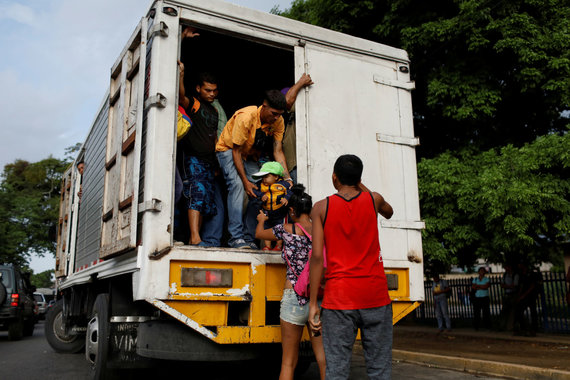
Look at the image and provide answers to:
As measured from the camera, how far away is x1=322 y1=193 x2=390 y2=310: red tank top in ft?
9.52

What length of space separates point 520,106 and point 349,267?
10.6m

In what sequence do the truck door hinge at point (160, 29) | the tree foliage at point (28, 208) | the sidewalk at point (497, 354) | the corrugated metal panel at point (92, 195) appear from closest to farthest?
1. the truck door hinge at point (160, 29)
2. the corrugated metal panel at point (92, 195)
3. the sidewalk at point (497, 354)
4. the tree foliage at point (28, 208)

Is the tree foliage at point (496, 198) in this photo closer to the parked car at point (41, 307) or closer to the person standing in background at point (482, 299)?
the person standing in background at point (482, 299)

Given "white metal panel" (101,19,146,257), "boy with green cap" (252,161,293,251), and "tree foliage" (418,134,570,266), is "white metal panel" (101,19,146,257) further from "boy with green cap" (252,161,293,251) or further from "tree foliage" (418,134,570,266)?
"tree foliage" (418,134,570,266)

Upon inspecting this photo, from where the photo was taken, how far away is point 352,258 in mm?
2965

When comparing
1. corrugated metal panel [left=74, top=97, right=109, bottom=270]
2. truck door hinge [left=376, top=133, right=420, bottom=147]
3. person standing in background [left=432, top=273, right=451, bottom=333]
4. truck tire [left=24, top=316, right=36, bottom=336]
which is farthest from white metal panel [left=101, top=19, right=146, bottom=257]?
truck tire [left=24, top=316, right=36, bottom=336]

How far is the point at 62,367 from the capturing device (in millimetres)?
7027

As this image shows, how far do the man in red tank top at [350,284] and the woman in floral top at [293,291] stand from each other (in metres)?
0.63

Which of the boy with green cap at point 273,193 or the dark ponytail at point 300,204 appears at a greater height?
the boy with green cap at point 273,193

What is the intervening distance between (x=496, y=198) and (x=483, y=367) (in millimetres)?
3571

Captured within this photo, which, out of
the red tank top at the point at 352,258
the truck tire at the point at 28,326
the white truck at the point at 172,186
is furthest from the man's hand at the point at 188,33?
the truck tire at the point at 28,326

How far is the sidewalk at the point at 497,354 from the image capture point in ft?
20.2

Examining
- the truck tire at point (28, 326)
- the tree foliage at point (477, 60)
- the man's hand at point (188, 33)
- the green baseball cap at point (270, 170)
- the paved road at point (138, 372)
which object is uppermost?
the tree foliage at point (477, 60)

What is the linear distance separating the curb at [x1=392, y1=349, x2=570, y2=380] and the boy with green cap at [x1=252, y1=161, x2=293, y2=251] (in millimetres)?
3627
